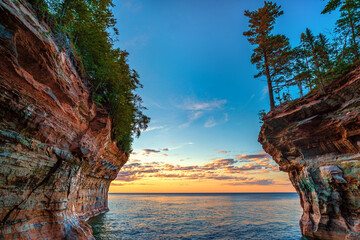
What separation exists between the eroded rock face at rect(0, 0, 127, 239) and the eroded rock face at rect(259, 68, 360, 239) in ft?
59.7

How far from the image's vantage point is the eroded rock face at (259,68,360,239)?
40.8 feet

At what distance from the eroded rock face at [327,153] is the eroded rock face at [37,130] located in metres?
18.2

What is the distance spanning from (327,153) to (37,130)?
2101 cm

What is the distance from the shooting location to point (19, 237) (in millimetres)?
7270

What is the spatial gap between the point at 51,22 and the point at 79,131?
675cm

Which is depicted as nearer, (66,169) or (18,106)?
(18,106)

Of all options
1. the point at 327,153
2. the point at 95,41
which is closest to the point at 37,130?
the point at 95,41

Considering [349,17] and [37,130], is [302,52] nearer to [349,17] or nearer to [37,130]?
[349,17]

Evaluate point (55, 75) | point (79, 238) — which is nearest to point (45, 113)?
point (55, 75)

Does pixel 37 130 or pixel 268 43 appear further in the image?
pixel 268 43

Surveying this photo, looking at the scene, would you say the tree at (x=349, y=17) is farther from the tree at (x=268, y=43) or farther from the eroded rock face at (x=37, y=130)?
the eroded rock face at (x=37, y=130)

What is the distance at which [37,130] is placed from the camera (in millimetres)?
8141

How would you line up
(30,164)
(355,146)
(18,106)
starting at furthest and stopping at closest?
(355,146)
(30,164)
(18,106)

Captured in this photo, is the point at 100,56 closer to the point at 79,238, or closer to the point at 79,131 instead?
the point at 79,131
